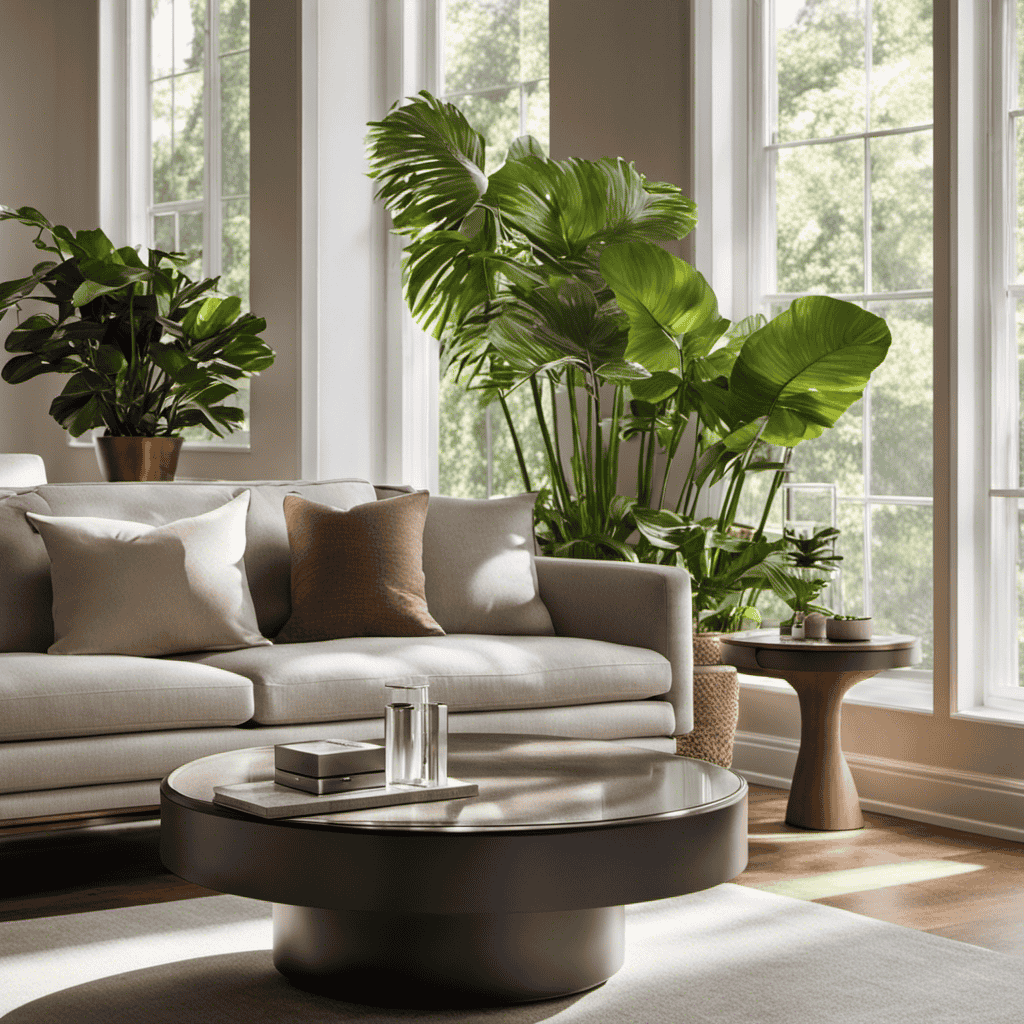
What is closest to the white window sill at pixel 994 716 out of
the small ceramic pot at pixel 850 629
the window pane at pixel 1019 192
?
the small ceramic pot at pixel 850 629

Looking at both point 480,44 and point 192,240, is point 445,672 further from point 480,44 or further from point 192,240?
point 192,240

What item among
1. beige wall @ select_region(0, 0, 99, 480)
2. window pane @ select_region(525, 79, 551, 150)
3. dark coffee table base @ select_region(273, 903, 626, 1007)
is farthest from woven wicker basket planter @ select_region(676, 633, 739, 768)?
beige wall @ select_region(0, 0, 99, 480)

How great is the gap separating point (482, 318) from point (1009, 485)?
5.49 feet

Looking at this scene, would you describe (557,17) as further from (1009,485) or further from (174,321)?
(1009,485)

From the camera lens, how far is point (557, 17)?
5.17 meters

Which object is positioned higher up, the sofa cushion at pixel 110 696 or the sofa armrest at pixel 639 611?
the sofa armrest at pixel 639 611

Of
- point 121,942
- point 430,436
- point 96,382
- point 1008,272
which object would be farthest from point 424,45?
point 121,942

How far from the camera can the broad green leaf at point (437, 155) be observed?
4598mm

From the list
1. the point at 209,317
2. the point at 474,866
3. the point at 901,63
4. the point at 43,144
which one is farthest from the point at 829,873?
the point at 43,144

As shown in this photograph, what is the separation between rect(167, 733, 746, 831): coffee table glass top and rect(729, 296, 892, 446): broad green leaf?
1517 millimetres

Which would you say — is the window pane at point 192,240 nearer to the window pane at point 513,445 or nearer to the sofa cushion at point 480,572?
the window pane at point 513,445

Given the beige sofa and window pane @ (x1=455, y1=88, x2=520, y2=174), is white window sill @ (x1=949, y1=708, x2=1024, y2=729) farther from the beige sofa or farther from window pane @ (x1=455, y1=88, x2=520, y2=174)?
window pane @ (x1=455, y1=88, x2=520, y2=174)

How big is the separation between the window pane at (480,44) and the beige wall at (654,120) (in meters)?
0.50

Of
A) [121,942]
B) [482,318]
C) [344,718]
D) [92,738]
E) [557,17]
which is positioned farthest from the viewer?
[557,17]
